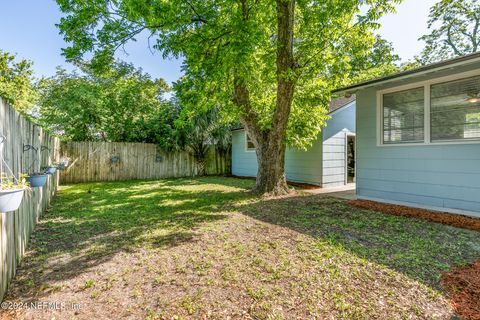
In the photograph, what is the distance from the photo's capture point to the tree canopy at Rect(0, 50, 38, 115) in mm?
12562

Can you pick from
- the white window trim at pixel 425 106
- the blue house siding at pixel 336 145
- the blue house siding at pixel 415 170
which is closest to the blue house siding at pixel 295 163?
the blue house siding at pixel 336 145

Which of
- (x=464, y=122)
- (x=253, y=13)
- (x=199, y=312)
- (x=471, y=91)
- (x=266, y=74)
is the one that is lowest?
(x=199, y=312)

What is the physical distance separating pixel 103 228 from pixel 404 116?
23.1ft

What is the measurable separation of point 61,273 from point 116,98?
38.1ft

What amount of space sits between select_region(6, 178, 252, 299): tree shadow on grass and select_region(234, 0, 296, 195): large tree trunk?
86 centimetres

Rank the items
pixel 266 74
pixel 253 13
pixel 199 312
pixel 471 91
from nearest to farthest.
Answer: pixel 199 312, pixel 471 91, pixel 253 13, pixel 266 74

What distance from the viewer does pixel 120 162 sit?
1152cm

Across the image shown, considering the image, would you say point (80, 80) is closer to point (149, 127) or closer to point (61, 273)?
point (149, 127)

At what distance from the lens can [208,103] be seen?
297 inches

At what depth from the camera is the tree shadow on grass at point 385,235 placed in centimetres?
302

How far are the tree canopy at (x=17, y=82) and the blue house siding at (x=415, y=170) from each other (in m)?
15.1

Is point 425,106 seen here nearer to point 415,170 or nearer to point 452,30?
point 415,170

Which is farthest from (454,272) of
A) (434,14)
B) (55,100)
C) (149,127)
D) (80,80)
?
(434,14)

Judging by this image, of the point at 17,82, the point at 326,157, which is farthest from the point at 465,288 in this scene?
the point at 17,82
